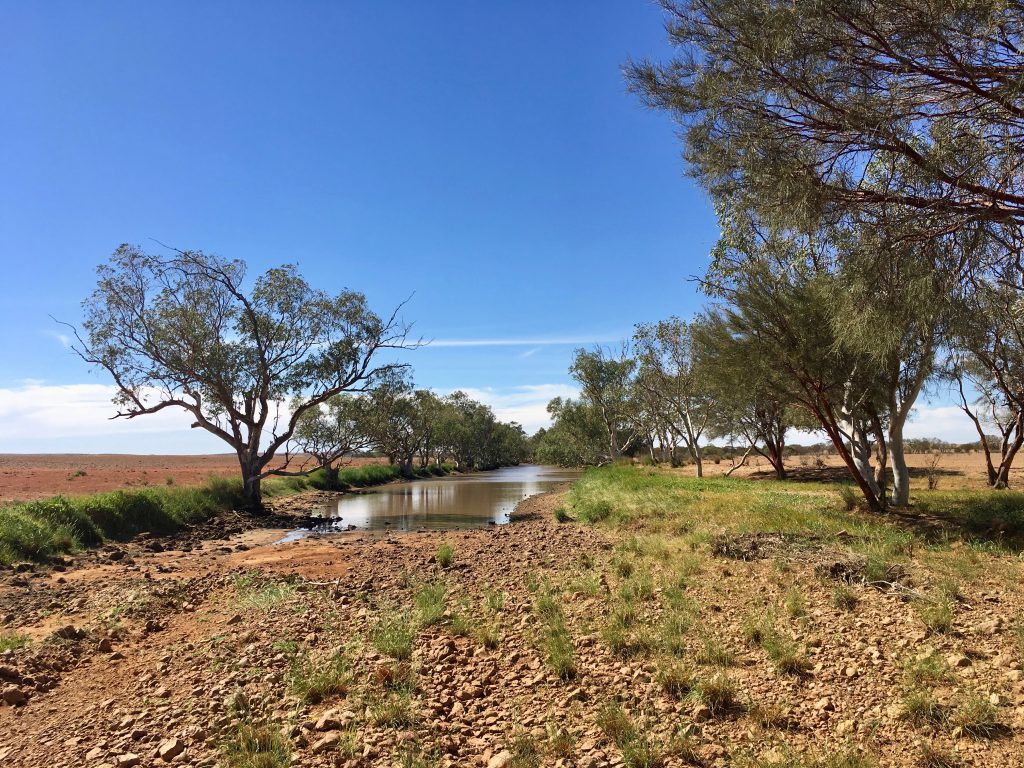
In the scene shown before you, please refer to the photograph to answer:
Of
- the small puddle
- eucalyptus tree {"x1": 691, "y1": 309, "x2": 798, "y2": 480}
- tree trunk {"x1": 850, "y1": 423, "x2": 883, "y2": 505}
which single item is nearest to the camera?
eucalyptus tree {"x1": 691, "y1": 309, "x2": 798, "y2": 480}

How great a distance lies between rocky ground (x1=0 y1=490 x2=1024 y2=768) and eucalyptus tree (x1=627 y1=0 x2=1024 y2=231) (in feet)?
16.5

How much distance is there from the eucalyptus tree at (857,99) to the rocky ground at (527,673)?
5.04 metres

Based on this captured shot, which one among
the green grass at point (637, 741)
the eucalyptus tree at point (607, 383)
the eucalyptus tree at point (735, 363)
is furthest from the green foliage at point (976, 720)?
the eucalyptus tree at point (607, 383)

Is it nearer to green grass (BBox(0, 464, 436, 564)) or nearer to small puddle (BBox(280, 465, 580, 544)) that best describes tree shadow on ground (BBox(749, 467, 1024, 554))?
small puddle (BBox(280, 465, 580, 544))

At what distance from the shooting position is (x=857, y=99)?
23.4 ft

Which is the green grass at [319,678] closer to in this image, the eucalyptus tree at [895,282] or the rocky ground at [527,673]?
the rocky ground at [527,673]

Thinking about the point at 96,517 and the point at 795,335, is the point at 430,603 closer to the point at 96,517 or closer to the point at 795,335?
the point at 795,335

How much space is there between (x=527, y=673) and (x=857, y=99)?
25.3ft

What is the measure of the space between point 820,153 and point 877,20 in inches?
61.0

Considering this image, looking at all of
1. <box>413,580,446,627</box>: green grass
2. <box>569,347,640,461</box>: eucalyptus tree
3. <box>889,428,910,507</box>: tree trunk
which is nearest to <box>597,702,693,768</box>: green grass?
<box>413,580,446,627</box>: green grass

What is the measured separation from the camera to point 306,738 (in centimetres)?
471

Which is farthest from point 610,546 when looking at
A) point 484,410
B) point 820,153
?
point 484,410

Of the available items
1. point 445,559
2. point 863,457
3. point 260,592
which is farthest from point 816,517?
point 260,592

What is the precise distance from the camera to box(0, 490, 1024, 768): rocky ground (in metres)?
4.40
